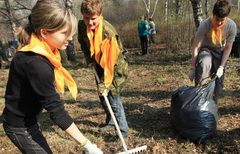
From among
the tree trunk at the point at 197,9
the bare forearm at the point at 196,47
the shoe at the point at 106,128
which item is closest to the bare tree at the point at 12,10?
the shoe at the point at 106,128

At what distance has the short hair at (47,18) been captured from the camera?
1.12 metres

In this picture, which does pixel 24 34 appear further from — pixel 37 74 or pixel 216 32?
pixel 216 32

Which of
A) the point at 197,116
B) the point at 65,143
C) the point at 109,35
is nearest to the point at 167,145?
the point at 197,116

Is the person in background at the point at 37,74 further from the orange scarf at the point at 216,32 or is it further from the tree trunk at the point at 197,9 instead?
the tree trunk at the point at 197,9

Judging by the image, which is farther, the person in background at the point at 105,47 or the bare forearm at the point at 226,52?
the bare forearm at the point at 226,52

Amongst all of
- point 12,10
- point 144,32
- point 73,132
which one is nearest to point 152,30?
point 144,32

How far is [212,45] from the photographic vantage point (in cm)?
280

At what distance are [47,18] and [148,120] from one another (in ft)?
8.04

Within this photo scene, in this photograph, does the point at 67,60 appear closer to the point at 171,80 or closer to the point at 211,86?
the point at 171,80

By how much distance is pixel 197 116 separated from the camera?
2387 mm

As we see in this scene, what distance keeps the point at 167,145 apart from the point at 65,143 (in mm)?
1317

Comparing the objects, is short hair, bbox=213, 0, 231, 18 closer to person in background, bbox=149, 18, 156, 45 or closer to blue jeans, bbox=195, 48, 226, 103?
blue jeans, bbox=195, 48, 226, 103

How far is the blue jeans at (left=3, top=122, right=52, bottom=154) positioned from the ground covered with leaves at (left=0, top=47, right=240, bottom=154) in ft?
3.85

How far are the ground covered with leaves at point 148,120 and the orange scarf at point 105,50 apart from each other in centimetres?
96
